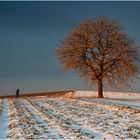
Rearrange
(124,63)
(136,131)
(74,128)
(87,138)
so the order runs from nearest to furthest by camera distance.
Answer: (87,138), (136,131), (74,128), (124,63)

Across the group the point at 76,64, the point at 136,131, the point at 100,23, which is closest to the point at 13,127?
the point at 136,131

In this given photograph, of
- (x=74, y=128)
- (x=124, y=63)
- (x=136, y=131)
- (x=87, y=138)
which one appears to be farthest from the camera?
(x=124, y=63)

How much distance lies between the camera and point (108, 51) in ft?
167

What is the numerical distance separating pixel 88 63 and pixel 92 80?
285cm

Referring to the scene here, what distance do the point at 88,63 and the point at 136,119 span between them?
30.2m

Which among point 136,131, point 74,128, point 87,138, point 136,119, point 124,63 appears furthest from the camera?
point 124,63

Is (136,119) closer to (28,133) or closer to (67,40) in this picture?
(28,133)

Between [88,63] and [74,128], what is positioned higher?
[88,63]

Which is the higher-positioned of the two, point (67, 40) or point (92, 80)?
point (67, 40)

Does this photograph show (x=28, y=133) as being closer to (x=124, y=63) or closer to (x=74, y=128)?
(x=74, y=128)

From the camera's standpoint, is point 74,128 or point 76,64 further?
point 76,64

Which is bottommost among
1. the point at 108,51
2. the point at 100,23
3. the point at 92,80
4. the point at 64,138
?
the point at 64,138

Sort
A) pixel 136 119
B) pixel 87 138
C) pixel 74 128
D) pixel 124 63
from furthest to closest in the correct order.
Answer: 1. pixel 124 63
2. pixel 136 119
3. pixel 74 128
4. pixel 87 138

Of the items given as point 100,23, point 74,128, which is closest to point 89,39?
point 100,23
